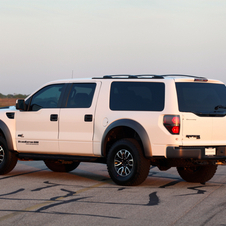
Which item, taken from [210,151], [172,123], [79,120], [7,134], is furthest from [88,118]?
[210,151]

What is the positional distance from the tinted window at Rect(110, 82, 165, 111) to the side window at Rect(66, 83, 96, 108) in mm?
493

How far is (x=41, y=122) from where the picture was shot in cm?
1011

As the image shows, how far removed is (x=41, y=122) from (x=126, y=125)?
207 cm

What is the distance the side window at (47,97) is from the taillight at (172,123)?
8.33ft

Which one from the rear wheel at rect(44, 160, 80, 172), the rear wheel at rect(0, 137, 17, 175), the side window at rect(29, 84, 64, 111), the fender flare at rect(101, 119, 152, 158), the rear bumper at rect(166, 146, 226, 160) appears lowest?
the rear wheel at rect(44, 160, 80, 172)

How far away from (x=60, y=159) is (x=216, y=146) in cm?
317

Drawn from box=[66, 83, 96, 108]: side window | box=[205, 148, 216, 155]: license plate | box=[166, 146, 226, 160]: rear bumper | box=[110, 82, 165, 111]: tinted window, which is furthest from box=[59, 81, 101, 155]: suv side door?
box=[205, 148, 216, 155]: license plate

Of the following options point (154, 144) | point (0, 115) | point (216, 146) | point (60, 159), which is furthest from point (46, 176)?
point (216, 146)

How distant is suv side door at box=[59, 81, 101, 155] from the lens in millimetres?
9531

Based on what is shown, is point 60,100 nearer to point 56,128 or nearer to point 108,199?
point 56,128

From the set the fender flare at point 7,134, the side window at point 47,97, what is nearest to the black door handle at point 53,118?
the side window at point 47,97

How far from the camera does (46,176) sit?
10617mm

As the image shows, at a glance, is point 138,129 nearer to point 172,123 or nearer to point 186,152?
point 172,123

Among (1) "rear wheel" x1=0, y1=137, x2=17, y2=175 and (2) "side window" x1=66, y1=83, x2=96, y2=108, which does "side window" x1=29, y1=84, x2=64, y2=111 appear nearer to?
(2) "side window" x1=66, y1=83, x2=96, y2=108
